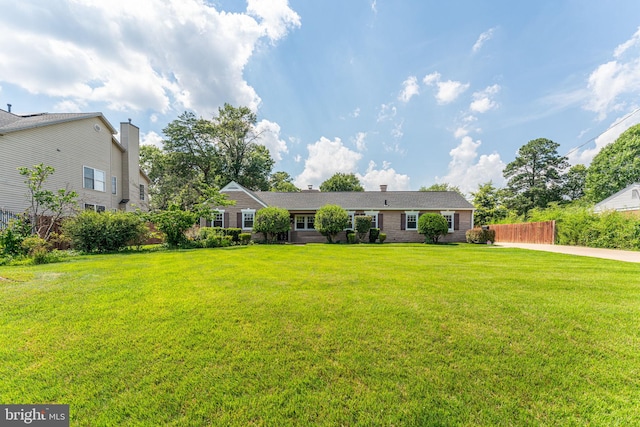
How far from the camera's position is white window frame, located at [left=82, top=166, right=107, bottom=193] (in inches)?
646

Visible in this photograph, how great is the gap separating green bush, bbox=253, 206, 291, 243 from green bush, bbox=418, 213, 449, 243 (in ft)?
32.5

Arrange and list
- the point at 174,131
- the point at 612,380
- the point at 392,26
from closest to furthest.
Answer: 1. the point at 612,380
2. the point at 392,26
3. the point at 174,131

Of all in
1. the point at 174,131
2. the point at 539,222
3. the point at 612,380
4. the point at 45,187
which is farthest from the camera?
the point at 174,131

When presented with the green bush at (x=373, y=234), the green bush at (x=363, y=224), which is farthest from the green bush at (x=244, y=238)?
the green bush at (x=373, y=234)

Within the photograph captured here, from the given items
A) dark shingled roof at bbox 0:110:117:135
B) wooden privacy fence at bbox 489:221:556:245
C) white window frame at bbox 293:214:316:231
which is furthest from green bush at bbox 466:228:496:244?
dark shingled roof at bbox 0:110:117:135

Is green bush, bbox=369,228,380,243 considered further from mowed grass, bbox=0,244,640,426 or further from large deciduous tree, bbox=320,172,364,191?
large deciduous tree, bbox=320,172,364,191

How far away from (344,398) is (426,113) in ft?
59.4

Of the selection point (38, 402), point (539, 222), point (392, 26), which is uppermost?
point (392, 26)

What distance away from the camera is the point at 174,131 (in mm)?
28406

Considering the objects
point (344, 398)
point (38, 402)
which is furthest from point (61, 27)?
point (344, 398)

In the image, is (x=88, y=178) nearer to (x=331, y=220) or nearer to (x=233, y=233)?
(x=233, y=233)

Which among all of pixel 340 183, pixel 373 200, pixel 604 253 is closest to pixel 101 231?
pixel 373 200

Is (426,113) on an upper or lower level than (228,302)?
upper

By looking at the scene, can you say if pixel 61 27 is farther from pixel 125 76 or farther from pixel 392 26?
pixel 392 26
